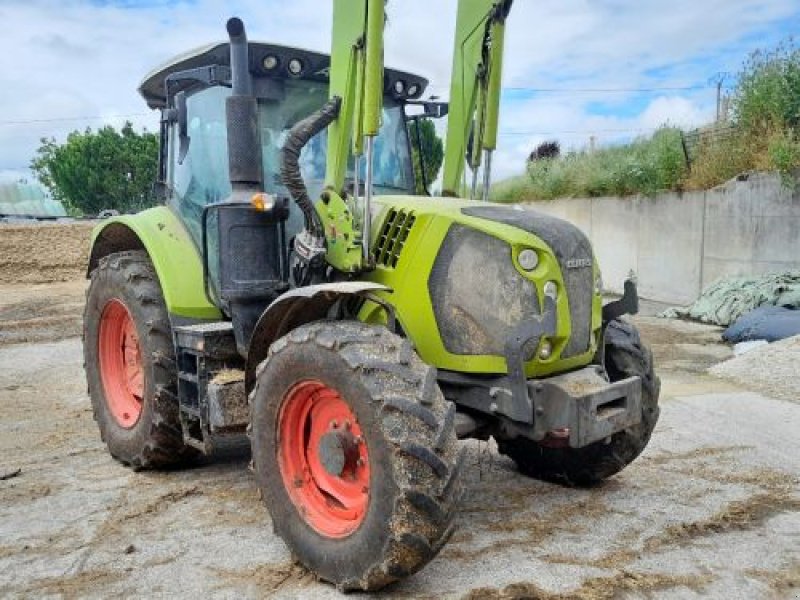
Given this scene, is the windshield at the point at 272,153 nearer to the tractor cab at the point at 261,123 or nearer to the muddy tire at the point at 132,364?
the tractor cab at the point at 261,123

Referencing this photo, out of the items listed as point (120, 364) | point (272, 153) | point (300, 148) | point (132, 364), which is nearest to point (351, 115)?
point (300, 148)

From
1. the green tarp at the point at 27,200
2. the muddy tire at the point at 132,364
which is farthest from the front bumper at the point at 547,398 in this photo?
the green tarp at the point at 27,200

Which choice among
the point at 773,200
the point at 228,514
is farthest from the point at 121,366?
the point at 773,200

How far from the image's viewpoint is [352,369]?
3148 mm

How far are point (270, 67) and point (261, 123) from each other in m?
0.31

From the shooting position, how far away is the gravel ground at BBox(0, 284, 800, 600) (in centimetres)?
331

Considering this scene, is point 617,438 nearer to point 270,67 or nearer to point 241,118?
Answer: point 241,118

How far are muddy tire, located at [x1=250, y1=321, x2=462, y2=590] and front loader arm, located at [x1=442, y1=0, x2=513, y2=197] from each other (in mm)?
1746

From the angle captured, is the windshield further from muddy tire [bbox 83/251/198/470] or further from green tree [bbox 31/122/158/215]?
green tree [bbox 31/122/158/215]

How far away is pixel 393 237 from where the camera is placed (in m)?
3.87

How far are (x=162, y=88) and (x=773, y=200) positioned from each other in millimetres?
9928

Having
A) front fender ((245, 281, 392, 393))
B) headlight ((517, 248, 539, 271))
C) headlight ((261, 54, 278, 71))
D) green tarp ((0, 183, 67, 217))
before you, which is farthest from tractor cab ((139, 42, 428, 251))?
green tarp ((0, 183, 67, 217))

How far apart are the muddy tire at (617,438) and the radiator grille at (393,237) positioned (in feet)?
4.37

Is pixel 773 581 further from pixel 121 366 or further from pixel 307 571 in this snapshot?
pixel 121 366
